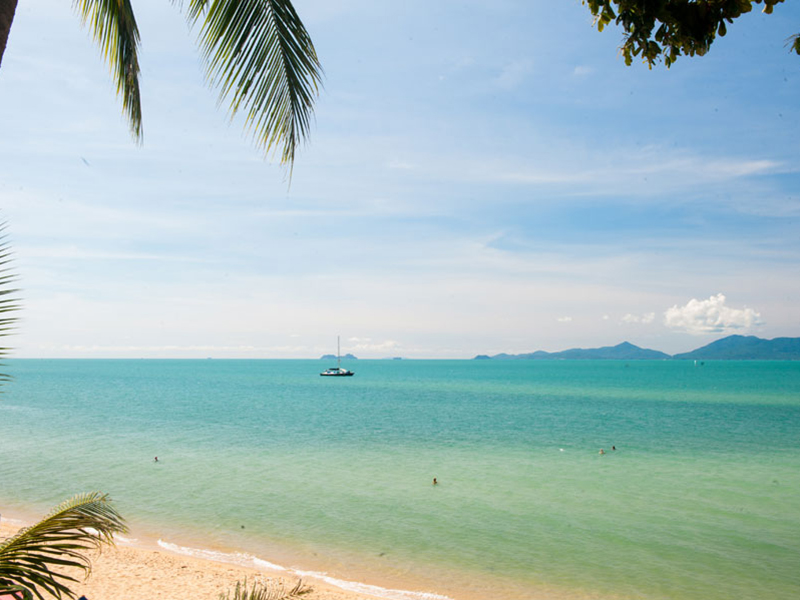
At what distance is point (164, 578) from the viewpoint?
35.4ft

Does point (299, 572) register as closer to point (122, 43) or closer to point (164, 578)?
point (164, 578)

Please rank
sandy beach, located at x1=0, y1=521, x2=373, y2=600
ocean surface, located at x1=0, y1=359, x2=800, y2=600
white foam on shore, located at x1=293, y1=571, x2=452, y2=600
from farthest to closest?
ocean surface, located at x1=0, y1=359, x2=800, y2=600, white foam on shore, located at x1=293, y1=571, x2=452, y2=600, sandy beach, located at x1=0, y1=521, x2=373, y2=600

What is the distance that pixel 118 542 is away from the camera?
13.5 meters

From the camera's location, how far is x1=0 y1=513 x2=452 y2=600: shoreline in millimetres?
10047

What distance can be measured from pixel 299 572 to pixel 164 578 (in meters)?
2.80

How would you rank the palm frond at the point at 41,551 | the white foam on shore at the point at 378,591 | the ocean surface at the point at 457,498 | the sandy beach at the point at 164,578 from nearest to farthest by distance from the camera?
the palm frond at the point at 41,551 < the sandy beach at the point at 164,578 < the white foam on shore at the point at 378,591 < the ocean surface at the point at 457,498

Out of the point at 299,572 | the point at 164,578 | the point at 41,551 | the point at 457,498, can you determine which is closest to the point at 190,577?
the point at 164,578

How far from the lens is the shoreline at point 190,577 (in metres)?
10.0

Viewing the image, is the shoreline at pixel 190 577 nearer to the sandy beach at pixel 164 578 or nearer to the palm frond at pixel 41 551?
the sandy beach at pixel 164 578

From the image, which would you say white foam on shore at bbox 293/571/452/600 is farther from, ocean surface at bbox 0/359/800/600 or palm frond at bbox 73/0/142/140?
palm frond at bbox 73/0/142/140

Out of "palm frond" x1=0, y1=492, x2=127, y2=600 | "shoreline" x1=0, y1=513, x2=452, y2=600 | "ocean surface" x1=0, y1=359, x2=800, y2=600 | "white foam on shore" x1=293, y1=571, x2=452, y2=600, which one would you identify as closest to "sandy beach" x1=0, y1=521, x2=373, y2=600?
"shoreline" x1=0, y1=513, x2=452, y2=600

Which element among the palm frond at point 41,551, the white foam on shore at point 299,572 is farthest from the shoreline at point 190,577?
the palm frond at point 41,551

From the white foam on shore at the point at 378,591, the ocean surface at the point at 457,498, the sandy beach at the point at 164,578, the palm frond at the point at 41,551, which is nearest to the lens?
the palm frond at the point at 41,551

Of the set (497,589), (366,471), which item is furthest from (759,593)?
(366,471)
